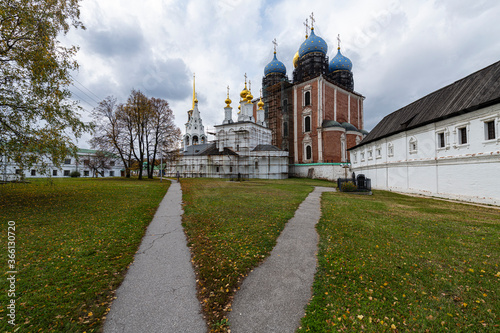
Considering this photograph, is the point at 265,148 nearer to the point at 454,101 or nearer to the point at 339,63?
the point at 339,63

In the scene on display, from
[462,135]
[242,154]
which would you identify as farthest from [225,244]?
[242,154]

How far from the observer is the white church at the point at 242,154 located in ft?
134

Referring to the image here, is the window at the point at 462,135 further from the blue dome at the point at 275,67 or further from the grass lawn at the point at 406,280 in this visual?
the blue dome at the point at 275,67

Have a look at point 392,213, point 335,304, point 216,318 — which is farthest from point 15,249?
point 392,213

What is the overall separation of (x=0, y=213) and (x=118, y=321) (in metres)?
9.42

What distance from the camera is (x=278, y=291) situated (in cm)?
387

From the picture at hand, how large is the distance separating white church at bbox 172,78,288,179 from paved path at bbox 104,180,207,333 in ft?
111

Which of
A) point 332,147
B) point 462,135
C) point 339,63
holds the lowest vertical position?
point 462,135

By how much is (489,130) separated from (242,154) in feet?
111

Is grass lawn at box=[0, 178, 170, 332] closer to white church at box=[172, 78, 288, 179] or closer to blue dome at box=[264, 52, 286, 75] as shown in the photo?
white church at box=[172, 78, 288, 179]

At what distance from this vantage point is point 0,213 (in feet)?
26.8

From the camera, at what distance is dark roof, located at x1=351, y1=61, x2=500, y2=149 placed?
13.2 m

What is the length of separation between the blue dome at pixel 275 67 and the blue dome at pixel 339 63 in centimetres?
1128

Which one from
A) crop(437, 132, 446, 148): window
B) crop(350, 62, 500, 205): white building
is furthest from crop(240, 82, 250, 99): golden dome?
crop(437, 132, 446, 148): window
